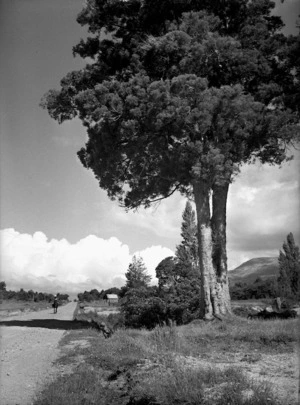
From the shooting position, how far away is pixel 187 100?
14.6 meters

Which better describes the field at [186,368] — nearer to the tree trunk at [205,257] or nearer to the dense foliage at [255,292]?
the tree trunk at [205,257]

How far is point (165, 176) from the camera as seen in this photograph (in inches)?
673

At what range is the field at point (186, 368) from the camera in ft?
19.4

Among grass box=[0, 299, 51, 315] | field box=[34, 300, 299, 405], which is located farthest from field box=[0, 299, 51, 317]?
field box=[34, 300, 299, 405]

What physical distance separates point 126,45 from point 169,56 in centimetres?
304

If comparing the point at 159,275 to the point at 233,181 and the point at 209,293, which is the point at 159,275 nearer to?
the point at 209,293

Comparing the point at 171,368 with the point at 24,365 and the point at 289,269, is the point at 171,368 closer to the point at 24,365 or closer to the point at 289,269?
the point at 24,365

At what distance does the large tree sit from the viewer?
1482cm

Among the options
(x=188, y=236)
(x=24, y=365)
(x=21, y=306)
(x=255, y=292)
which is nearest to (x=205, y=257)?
(x=24, y=365)

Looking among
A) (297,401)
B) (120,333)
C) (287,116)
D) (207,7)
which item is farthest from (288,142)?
(297,401)

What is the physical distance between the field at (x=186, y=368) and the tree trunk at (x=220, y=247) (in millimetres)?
2013

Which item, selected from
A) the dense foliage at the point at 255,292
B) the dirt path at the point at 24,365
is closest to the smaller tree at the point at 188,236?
the dense foliage at the point at 255,292

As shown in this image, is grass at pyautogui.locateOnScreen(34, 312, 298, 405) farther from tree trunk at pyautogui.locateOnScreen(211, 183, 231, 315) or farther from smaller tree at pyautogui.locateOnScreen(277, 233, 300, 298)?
smaller tree at pyautogui.locateOnScreen(277, 233, 300, 298)

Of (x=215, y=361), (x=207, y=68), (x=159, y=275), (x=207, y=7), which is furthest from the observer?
(x=159, y=275)
